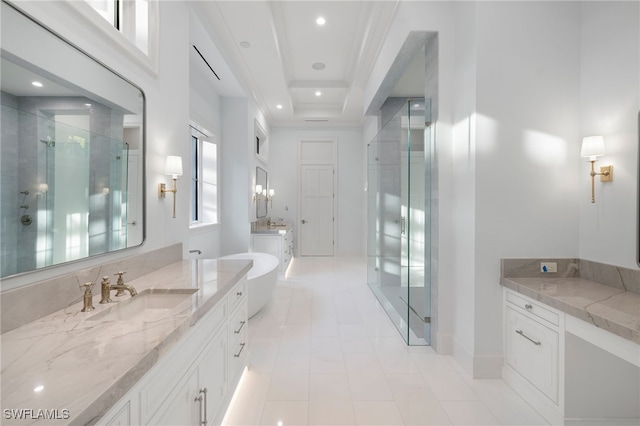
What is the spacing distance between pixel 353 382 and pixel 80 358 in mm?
1840

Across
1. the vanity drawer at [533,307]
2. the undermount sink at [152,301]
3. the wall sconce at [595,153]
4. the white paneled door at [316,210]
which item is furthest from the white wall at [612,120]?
the white paneled door at [316,210]

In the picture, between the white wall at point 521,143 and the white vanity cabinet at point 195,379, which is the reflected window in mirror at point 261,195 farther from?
the white wall at point 521,143

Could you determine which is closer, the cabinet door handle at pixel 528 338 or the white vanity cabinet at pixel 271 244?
the cabinet door handle at pixel 528 338

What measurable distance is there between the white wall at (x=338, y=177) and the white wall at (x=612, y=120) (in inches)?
215

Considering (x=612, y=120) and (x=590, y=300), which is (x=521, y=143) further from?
(x=590, y=300)

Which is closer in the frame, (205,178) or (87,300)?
(87,300)

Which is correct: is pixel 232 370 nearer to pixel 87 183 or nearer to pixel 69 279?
pixel 69 279

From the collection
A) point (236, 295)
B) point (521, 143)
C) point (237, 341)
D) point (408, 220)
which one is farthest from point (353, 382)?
point (521, 143)

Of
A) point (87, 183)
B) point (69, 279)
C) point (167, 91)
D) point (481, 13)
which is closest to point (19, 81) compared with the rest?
point (87, 183)

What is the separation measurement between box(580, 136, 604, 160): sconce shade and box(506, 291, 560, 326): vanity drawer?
102 cm

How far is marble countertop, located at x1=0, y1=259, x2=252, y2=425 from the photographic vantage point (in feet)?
2.12

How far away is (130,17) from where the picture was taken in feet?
6.16

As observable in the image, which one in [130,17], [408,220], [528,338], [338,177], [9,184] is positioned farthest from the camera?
[338,177]

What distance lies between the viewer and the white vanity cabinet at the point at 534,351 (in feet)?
5.73
